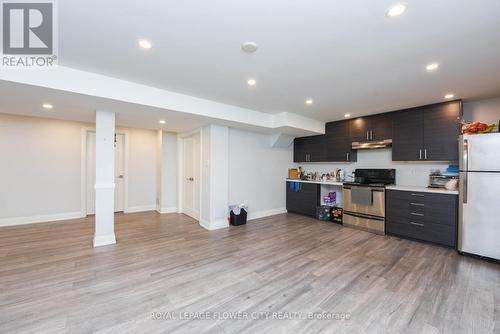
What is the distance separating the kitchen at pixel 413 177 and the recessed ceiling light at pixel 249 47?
327cm

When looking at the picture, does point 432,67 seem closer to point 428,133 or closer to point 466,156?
point 466,156

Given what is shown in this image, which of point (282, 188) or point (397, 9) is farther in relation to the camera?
point (282, 188)

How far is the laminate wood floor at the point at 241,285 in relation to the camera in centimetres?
166

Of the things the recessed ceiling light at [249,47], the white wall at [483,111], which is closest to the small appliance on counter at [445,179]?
the white wall at [483,111]

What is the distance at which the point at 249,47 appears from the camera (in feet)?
6.41

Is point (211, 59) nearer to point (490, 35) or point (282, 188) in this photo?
point (490, 35)

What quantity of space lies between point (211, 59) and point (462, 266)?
157 inches

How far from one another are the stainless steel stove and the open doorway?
3.31 metres

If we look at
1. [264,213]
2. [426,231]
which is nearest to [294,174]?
[264,213]

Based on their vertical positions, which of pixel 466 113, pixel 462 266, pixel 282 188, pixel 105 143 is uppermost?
pixel 466 113

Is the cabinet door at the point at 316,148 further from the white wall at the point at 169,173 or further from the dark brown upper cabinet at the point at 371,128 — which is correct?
the white wall at the point at 169,173

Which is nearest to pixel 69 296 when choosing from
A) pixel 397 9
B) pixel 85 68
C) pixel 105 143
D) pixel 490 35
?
pixel 105 143

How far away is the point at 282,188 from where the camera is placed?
223 inches

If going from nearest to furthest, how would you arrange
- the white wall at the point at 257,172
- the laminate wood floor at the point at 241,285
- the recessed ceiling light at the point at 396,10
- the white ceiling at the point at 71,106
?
the recessed ceiling light at the point at 396,10, the laminate wood floor at the point at 241,285, the white ceiling at the point at 71,106, the white wall at the point at 257,172
